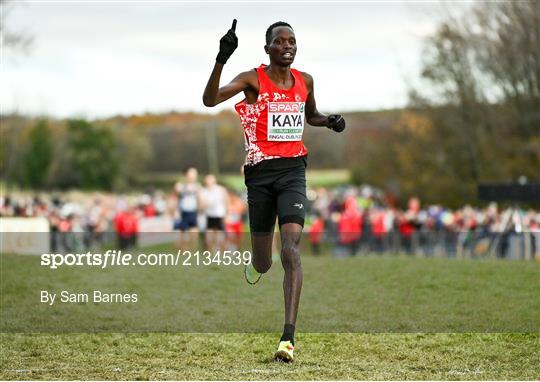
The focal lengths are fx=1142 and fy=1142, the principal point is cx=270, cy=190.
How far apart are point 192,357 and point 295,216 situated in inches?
55.9

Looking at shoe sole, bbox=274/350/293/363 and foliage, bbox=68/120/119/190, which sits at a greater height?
foliage, bbox=68/120/119/190

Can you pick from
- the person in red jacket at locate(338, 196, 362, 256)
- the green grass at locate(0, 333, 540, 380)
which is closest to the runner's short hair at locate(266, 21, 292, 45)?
the green grass at locate(0, 333, 540, 380)

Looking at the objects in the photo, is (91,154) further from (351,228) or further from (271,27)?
(271,27)

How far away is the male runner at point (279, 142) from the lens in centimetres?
927

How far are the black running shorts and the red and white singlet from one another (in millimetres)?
80

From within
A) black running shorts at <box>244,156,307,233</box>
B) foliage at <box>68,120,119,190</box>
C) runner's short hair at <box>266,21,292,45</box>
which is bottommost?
black running shorts at <box>244,156,307,233</box>

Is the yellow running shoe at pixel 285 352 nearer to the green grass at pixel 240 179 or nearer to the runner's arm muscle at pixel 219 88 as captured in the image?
the runner's arm muscle at pixel 219 88

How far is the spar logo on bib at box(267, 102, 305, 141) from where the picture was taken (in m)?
9.35

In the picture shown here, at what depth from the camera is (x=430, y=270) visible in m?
14.7

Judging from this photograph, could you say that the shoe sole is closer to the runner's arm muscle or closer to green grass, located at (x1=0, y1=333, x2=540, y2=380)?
green grass, located at (x1=0, y1=333, x2=540, y2=380)

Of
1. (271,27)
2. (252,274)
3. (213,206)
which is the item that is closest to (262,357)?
(252,274)

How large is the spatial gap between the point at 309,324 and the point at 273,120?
2773 millimetres

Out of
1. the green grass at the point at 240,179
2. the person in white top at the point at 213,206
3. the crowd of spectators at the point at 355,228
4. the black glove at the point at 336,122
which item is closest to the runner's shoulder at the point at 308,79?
the black glove at the point at 336,122

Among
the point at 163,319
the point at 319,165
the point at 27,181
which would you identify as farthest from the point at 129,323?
the point at 319,165
